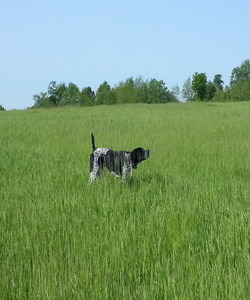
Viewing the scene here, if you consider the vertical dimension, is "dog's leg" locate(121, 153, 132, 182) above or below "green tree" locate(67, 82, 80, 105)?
below

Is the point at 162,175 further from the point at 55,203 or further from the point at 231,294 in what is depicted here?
the point at 231,294

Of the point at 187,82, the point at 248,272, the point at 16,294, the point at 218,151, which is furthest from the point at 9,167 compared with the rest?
the point at 187,82

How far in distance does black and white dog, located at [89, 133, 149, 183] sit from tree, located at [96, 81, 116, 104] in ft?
244

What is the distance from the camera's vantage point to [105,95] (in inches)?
3314

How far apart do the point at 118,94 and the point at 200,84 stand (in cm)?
1615

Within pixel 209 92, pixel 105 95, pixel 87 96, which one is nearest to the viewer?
pixel 209 92

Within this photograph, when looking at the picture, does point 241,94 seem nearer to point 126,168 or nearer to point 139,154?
point 139,154

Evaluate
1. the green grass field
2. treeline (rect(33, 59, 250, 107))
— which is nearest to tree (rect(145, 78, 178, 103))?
treeline (rect(33, 59, 250, 107))

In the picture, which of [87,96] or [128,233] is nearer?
[128,233]

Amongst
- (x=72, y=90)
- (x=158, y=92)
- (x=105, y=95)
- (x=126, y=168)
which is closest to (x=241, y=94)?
(x=158, y=92)

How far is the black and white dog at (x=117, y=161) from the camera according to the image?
6.84 meters

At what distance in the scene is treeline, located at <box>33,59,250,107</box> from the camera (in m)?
72.9

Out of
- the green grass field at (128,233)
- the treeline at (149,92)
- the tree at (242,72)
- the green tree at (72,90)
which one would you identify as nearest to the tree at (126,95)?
the treeline at (149,92)

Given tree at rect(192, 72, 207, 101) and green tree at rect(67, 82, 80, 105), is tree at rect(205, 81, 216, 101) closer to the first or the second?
tree at rect(192, 72, 207, 101)
